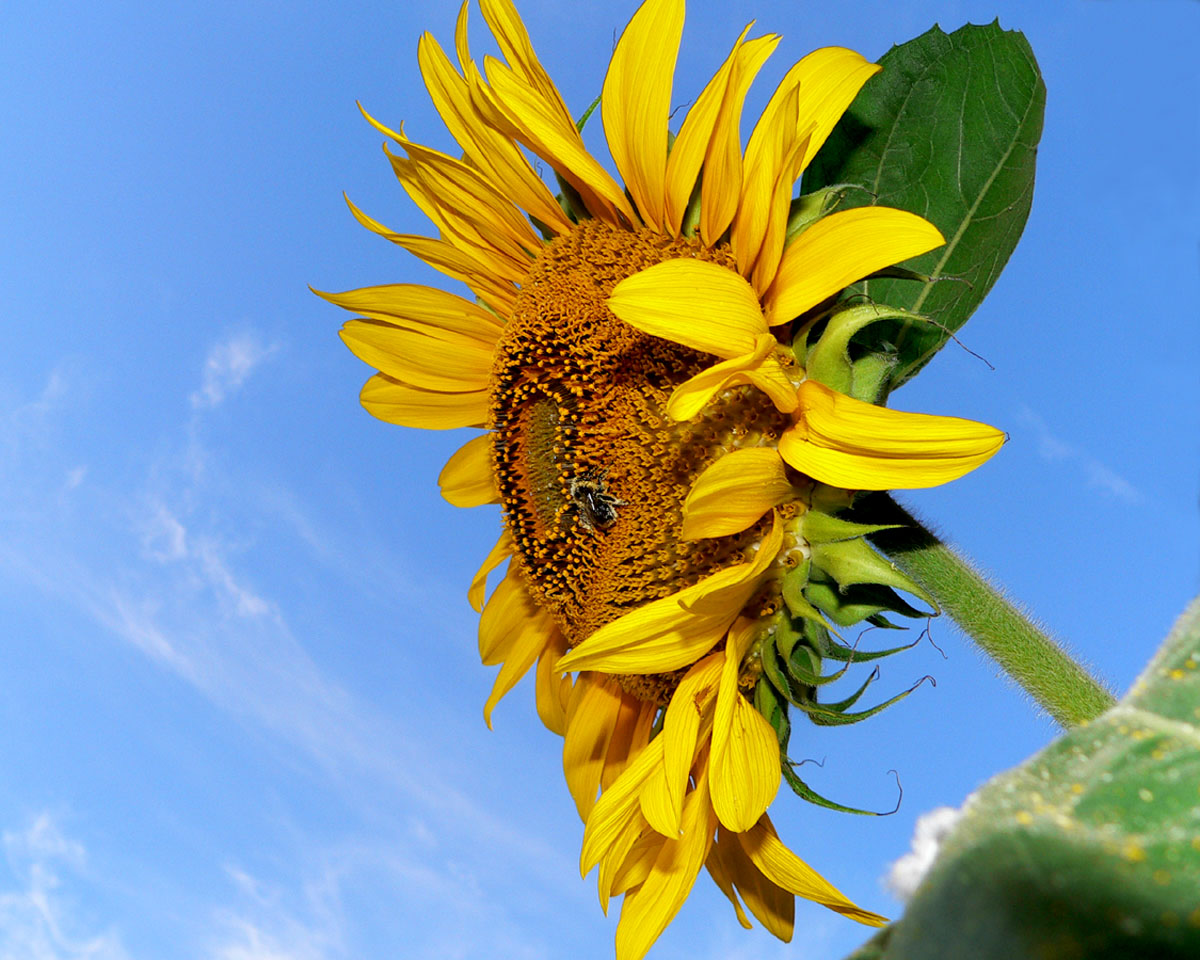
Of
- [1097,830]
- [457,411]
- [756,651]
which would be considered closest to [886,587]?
[756,651]

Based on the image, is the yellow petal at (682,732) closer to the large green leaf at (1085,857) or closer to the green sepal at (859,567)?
the green sepal at (859,567)

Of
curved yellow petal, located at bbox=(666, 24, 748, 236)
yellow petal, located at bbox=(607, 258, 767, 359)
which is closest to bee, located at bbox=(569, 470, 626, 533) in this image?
yellow petal, located at bbox=(607, 258, 767, 359)

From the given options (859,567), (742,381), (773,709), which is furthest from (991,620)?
(742,381)

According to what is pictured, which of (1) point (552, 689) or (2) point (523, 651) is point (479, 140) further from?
(1) point (552, 689)

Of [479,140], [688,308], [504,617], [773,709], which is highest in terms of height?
[479,140]

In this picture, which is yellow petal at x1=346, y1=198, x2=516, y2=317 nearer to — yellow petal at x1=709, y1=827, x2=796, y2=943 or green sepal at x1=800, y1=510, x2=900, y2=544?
green sepal at x1=800, y1=510, x2=900, y2=544
